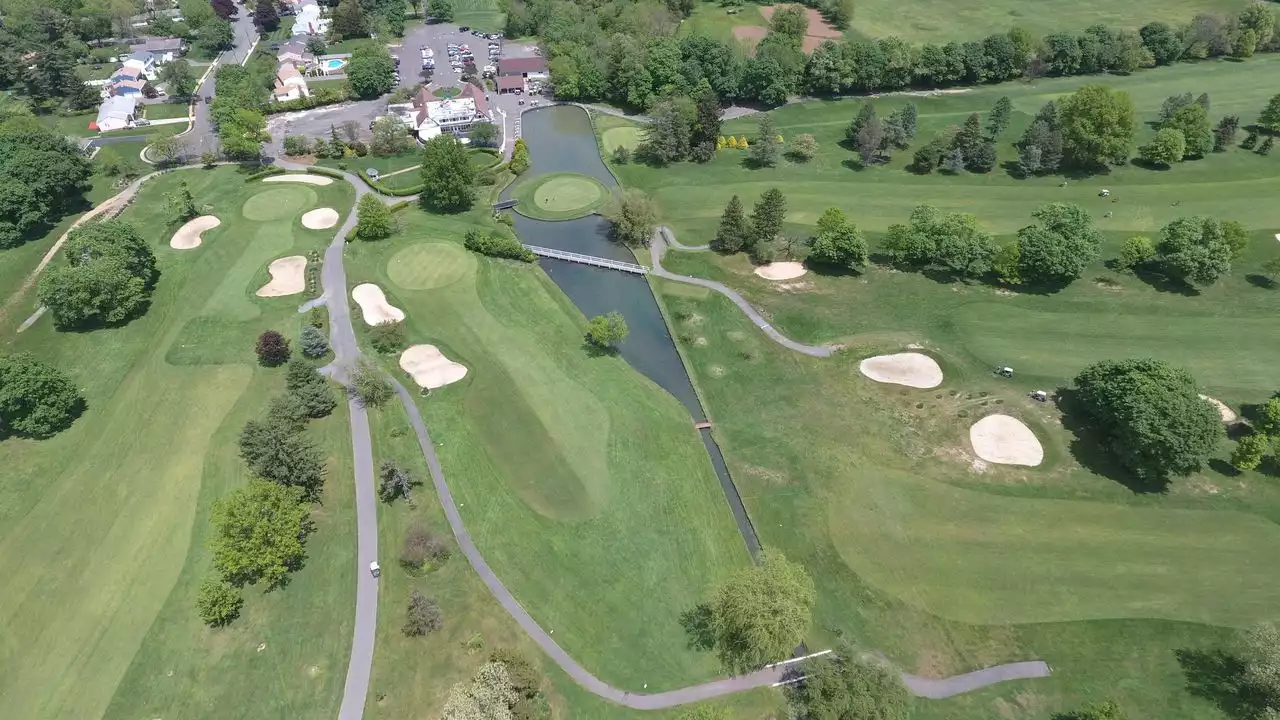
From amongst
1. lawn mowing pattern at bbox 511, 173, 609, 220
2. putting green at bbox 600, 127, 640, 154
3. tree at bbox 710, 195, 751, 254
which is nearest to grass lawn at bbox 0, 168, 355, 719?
lawn mowing pattern at bbox 511, 173, 609, 220

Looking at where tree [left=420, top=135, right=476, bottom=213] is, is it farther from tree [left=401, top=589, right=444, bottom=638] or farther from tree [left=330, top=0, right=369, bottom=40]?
tree [left=330, top=0, right=369, bottom=40]

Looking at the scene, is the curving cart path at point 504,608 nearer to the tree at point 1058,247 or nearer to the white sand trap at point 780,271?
the white sand trap at point 780,271

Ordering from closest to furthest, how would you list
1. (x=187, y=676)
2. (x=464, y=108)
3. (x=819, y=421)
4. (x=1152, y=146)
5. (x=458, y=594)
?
(x=187, y=676) → (x=458, y=594) → (x=819, y=421) → (x=1152, y=146) → (x=464, y=108)

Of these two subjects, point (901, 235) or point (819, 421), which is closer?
point (819, 421)

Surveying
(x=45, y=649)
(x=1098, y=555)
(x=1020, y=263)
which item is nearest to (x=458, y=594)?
(x=45, y=649)

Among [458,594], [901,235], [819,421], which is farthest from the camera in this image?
[901,235]

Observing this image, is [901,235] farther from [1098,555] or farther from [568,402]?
[568,402]

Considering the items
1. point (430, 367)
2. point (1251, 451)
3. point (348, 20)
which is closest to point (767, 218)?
point (430, 367)
